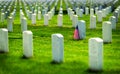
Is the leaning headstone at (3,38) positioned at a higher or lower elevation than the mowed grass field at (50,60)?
higher

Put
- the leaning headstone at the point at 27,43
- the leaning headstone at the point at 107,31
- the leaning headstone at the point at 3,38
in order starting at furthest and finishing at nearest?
the leaning headstone at the point at 107,31, the leaning headstone at the point at 3,38, the leaning headstone at the point at 27,43

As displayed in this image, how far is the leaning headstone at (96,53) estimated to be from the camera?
32.2ft

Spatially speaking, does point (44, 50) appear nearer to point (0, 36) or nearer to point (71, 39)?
point (0, 36)

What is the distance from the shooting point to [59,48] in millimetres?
10750

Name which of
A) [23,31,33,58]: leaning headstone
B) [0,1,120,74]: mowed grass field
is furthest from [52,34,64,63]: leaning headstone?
[23,31,33,58]: leaning headstone

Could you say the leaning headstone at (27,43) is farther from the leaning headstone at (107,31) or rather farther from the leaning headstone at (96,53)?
the leaning headstone at (107,31)

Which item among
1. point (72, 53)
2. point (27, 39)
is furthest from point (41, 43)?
point (27, 39)

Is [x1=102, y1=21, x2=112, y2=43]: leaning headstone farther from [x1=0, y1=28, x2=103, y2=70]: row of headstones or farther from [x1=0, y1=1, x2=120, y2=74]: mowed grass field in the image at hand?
[x1=0, y1=28, x2=103, y2=70]: row of headstones

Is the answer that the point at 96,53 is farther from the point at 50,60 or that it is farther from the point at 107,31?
the point at 107,31

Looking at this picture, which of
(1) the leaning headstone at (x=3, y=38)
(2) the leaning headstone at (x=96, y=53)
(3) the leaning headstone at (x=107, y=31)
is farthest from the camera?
(3) the leaning headstone at (x=107, y=31)

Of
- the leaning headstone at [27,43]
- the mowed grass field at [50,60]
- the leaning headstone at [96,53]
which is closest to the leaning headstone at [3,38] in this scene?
the mowed grass field at [50,60]

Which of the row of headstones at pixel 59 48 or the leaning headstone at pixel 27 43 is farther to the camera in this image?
the leaning headstone at pixel 27 43

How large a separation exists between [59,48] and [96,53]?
1.33 m

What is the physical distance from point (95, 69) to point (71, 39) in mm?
Result: 6235
